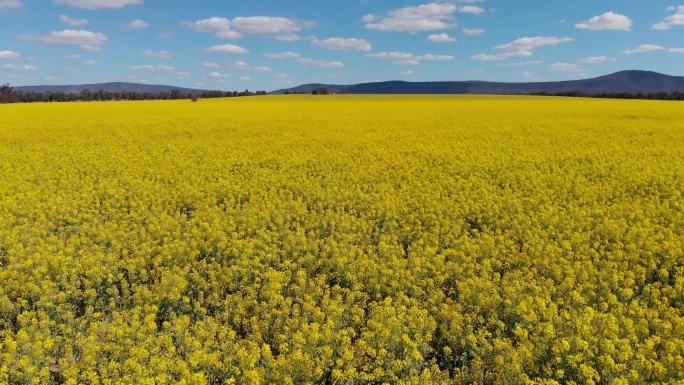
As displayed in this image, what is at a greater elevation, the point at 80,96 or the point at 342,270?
the point at 80,96

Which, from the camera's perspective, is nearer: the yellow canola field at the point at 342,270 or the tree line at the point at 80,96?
the yellow canola field at the point at 342,270

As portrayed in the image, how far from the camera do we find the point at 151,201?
12.7 metres

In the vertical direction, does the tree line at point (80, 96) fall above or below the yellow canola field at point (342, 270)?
above

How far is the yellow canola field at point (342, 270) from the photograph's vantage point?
18.3 ft

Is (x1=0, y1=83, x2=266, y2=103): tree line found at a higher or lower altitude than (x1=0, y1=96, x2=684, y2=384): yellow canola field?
higher

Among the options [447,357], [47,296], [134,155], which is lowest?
[447,357]

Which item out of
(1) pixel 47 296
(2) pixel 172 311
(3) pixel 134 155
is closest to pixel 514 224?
(2) pixel 172 311

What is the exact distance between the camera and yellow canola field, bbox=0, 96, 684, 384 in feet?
18.3

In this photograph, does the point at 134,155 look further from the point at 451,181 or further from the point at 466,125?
the point at 466,125

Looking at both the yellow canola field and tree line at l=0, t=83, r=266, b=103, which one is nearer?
the yellow canola field

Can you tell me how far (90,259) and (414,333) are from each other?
6.07 meters

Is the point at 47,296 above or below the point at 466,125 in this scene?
below

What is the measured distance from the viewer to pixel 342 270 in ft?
27.1

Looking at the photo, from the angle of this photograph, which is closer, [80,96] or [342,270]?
[342,270]
